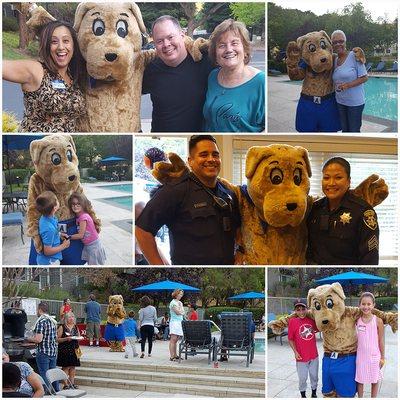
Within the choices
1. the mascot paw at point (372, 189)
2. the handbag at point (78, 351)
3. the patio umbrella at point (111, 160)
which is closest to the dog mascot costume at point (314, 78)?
the mascot paw at point (372, 189)

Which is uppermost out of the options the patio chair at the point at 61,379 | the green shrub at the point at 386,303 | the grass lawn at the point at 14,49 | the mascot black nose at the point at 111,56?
the grass lawn at the point at 14,49

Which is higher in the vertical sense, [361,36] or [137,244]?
[361,36]

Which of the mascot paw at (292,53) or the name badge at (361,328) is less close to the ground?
the mascot paw at (292,53)

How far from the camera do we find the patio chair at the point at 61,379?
18.4 feet

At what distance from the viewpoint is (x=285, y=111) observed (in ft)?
18.5

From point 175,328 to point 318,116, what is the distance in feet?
5.07

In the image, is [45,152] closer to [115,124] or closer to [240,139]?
[115,124]

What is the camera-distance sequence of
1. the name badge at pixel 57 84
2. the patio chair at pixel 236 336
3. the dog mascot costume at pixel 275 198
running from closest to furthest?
1. the dog mascot costume at pixel 275 198
2. the name badge at pixel 57 84
3. the patio chair at pixel 236 336

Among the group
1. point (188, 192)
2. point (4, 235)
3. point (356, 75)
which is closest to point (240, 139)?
point (188, 192)

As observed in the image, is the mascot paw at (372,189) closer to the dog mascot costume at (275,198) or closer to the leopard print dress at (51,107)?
the dog mascot costume at (275,198)

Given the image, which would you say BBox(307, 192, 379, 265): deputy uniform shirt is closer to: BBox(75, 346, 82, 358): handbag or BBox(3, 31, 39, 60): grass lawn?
BBox(75, 346, 82, 358): handbag

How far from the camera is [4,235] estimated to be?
5637 mm

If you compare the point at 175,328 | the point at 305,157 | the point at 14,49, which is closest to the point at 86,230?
the point at 175,328

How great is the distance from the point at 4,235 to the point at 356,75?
7.58 feet
